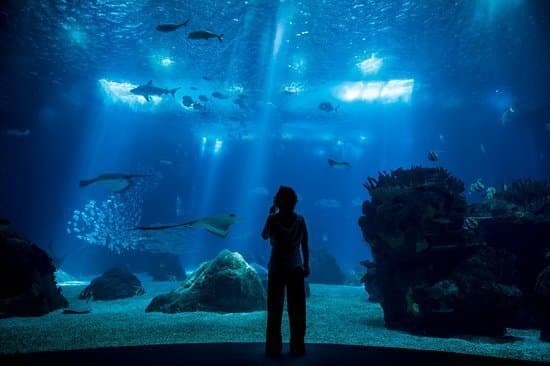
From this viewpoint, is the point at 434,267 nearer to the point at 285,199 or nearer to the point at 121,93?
the point at 285,199

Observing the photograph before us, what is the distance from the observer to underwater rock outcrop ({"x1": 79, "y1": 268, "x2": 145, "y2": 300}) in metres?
10.5

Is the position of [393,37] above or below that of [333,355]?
above

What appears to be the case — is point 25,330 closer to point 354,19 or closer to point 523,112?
point 354,19

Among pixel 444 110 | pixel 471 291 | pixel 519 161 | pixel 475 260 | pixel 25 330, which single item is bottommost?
pixel 25 330

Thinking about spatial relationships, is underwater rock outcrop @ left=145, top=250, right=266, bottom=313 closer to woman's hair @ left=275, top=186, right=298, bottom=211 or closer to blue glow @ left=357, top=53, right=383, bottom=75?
woman's hair @ left=275, top=186, right=298, bottom=211

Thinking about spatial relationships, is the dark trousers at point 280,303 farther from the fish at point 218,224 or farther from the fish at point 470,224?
the fish at point 470,224

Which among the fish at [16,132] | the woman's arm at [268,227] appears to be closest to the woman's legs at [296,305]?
the woman's arm at [268,227]

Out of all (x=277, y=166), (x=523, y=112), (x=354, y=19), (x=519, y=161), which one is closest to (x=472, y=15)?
(x=354, y=19)

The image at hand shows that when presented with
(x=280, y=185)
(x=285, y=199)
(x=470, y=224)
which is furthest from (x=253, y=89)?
(x=285, y=199)

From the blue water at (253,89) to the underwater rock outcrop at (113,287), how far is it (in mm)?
7377

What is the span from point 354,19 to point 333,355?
1427 centimetres

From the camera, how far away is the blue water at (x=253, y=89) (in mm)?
13859

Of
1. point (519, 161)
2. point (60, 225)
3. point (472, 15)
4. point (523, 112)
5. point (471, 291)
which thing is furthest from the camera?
point (519, 161)

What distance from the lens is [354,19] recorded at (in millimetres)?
14070
